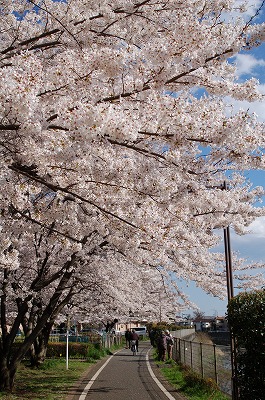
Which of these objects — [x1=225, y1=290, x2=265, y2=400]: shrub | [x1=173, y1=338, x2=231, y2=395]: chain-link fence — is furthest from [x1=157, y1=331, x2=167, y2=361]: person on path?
[x1=225, y1=290, x2=265, y2=400]: shrub

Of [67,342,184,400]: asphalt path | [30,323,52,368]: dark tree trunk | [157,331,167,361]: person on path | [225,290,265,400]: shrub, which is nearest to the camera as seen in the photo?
[225,290,265,400]: shrub

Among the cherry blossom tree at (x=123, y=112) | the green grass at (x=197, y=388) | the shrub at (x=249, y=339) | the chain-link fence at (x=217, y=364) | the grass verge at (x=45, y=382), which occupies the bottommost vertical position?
the grass verge at (x=45, y=382)

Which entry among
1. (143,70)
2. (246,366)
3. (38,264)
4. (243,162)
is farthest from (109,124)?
(38,264)

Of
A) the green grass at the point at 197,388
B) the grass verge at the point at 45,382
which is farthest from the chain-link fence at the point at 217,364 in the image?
the grass verge at the point at 45,382

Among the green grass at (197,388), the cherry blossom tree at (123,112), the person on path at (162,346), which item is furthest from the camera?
the person on path at (162,346)

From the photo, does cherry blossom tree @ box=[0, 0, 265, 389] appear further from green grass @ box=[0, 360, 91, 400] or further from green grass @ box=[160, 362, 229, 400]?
green grass @ box=[0, 360, 91, 400]

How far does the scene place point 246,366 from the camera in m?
7.78

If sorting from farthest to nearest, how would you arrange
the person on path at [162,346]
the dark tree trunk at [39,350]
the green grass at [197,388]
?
the person on path at [162,346], the dark tree trunk at [39,350], the green grass at [197,388]

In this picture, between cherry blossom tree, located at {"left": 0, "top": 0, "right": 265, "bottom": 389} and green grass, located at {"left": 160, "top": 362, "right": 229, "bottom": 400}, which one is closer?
A: cherry blossom tree, located at {"left": 0, "top": 0, "right": 265, "bottom": 389}

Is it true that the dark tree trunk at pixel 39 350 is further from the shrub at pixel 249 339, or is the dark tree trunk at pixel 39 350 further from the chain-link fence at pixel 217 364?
the shrub at pixel 249 339

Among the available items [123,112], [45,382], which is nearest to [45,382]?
[45,382]

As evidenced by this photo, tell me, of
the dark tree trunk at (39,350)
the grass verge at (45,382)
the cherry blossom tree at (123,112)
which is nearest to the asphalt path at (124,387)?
the grass verge at (45,382)

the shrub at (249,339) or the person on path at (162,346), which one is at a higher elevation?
the shrub at (249,339)

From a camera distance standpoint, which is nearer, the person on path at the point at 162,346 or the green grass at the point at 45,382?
the green grass at the point at 45,382
